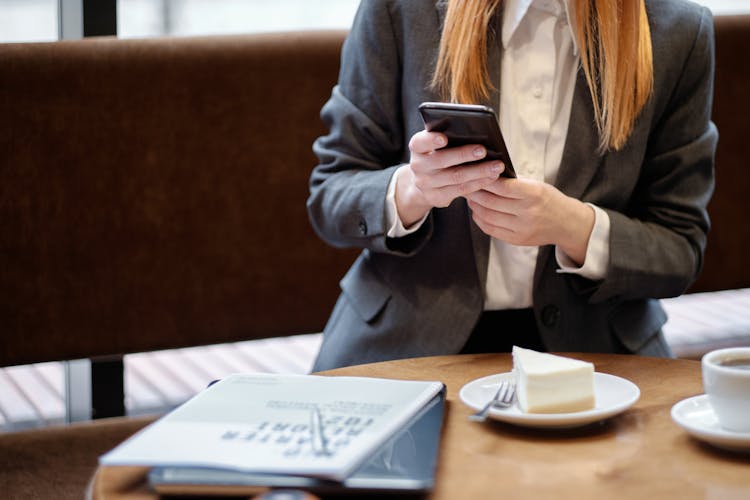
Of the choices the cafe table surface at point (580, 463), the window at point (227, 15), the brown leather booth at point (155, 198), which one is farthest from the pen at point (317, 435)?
the window at point (227, 15)

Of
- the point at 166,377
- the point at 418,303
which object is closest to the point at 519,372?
the point at 418,303

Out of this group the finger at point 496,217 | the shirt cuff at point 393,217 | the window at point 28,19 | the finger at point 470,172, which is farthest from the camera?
the window at point 28,19

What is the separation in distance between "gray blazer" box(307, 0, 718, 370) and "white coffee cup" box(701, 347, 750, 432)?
42 cm

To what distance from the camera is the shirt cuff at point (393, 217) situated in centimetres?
142

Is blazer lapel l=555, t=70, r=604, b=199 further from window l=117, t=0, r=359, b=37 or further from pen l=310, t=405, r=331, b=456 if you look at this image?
window l=117, t=0, r=359, b=37

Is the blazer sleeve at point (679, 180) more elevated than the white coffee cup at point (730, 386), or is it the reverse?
the blazer sleeve at point (679, 180)

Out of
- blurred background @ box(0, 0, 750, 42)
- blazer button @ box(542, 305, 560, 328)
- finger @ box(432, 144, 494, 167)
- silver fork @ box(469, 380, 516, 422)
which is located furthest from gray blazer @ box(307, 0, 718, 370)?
blurred background @ box(0, 0, 750, 42)

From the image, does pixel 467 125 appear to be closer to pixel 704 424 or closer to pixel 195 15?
pixel 704 424

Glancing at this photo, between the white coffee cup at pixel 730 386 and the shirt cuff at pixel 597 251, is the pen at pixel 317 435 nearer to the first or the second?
the white coffee cup at pixel 730 386

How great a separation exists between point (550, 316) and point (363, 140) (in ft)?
1.26

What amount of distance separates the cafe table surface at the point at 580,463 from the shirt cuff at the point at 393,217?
373 millimetres

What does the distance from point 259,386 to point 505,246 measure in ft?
1.77

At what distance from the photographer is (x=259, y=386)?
1061 millimetres

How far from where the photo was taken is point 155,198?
1934mm
